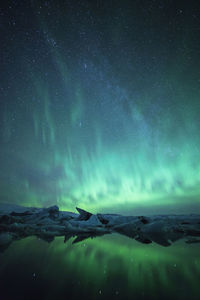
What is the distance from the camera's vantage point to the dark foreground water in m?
2.86

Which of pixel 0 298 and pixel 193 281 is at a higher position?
pixel 0 298

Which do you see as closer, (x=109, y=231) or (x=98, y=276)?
(x=98, y=276)

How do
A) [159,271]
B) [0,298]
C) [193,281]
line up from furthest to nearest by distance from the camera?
[159,271] → [193,281] → [0,298]

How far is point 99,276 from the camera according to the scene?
3.71 metres

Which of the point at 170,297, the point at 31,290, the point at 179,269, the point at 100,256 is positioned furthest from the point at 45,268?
the point at 179,269

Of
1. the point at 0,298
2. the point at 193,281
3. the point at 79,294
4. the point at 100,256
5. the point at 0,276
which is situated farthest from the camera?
the point at 100,256

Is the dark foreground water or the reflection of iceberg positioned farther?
the reflection of iceberg

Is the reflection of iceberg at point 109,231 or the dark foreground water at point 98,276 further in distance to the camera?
the reflection of iceberg at point 109,231

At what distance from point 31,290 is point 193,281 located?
3.03 m

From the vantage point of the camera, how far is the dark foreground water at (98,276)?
286 cm

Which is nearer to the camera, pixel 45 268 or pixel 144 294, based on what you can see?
pixel 144 294

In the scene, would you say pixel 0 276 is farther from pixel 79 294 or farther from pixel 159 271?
pixel 159 271

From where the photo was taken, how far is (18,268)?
4.16 m

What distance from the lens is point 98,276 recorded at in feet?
12.2
